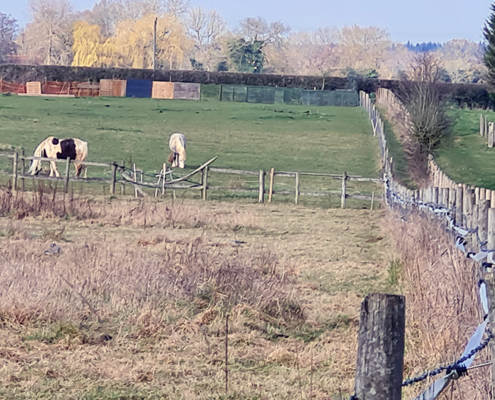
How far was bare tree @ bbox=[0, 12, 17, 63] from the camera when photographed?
A: 15516 cm

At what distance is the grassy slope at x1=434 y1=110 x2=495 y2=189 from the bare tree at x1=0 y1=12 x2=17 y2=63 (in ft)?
399

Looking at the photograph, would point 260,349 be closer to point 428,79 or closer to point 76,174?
point 76,174

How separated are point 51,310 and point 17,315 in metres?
0.29

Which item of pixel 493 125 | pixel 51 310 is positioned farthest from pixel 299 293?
pixel 493 125

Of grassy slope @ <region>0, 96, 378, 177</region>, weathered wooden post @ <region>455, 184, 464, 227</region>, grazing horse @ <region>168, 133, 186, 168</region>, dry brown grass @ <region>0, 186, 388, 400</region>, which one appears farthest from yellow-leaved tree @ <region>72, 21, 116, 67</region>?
weathered wooden post @ <region>455, 184, 464, 227</region>

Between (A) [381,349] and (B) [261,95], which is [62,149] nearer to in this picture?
(A) [381,349]

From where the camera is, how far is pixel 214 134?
40531 mm

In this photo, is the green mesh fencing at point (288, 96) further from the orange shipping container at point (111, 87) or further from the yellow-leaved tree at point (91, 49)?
the yellow-leaved tree at point (91, 49)

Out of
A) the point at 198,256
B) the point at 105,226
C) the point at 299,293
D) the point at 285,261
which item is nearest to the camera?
the point at 299,293

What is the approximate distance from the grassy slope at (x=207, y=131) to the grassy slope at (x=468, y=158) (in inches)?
113

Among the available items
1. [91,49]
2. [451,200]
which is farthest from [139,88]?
[451,200]

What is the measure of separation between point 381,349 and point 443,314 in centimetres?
341

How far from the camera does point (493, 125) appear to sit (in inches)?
1569

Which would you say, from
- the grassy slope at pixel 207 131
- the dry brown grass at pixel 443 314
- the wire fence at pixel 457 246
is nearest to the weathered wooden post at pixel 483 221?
the wire fence at pixel 457 246
